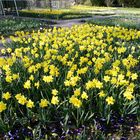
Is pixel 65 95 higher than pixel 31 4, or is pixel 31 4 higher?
pixel 65 95

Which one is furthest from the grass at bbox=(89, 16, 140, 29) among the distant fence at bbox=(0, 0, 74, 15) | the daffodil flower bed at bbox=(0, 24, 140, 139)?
the distant fence at bbox=(0, 0, 74, 15)

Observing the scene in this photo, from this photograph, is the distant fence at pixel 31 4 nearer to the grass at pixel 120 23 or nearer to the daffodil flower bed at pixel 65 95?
the grass at pixel 120 23

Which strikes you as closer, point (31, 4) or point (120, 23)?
point (120, 23)

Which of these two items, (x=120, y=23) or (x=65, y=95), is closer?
(x=65, y=95)

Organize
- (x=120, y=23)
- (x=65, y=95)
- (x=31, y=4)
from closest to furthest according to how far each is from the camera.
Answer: (x=65, y=95) < (x=120, y=23) < (x=31, y=4)

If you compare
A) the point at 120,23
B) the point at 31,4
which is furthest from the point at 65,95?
the point at 31,4

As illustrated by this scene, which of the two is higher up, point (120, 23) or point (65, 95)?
point (65, 95)

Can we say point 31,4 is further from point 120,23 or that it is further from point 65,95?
point 65,95

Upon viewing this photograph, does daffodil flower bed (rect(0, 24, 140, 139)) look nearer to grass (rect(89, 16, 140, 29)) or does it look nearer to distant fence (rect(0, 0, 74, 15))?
grass (rect(89, 16, 140, 29))

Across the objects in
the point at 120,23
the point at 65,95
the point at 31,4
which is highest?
the point at 65,95

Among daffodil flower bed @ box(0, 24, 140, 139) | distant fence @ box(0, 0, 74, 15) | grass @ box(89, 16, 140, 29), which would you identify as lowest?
distant fence @ box(0, 0, 74, 15)

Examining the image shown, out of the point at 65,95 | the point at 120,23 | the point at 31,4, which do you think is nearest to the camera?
the point at 65,95

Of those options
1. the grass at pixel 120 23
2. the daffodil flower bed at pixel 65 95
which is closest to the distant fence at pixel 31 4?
the grass at pixel 120 23

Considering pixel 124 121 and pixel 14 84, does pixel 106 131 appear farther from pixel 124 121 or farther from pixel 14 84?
pixel 14 84
